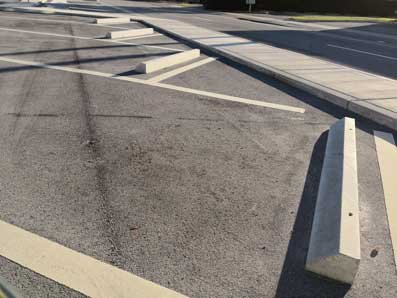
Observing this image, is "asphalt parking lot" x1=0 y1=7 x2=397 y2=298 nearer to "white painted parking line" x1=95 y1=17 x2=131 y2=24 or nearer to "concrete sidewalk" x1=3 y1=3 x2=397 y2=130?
"concrete sidewalk" x1=3 y1=3 x2=397 y2=130

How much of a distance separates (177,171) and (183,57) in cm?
677

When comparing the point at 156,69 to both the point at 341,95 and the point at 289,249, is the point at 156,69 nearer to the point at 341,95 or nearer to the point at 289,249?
the point at 341,95

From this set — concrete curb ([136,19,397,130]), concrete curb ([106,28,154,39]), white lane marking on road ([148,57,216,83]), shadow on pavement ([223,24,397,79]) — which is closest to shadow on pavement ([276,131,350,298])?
concrete curb ([136,19,397,130])

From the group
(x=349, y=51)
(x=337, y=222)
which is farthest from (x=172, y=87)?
(x=349, y=51)

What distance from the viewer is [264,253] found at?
3012 millimetres

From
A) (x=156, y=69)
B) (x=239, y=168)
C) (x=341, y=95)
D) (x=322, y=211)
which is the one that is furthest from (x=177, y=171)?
(x=156, y=69)

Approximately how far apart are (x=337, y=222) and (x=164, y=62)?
7.17 meters

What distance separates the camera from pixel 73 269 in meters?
2.72

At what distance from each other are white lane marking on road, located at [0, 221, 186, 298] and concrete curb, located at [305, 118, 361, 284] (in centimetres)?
110

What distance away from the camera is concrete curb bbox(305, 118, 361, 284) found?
2701 mm

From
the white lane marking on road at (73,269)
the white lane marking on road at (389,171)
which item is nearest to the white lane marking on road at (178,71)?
the white lane marking on road at (389,171)

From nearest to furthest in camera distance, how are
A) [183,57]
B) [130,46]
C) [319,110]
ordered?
[319,110] → [183,57] → [130,46]

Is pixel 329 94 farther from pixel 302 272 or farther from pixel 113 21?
pixel 113 21

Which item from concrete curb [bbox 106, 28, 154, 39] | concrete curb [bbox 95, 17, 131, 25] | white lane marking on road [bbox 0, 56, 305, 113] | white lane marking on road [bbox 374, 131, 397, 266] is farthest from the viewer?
concrete curb [bbox 95, 17, 131, 25]
